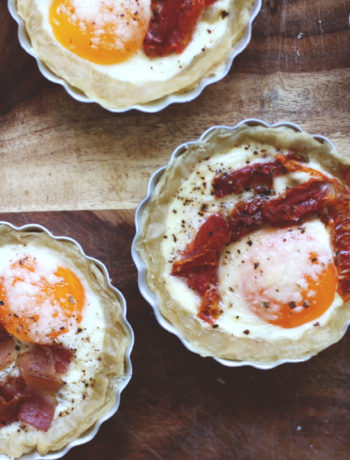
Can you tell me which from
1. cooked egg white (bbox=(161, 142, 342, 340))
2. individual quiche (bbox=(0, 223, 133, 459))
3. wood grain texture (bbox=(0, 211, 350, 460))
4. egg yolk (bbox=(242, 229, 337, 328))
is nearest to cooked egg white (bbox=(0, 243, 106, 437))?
individual quiche (bbox=(0, 223, 133, 459))

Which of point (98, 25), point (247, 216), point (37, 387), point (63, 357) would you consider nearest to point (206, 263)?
point (247, 216)

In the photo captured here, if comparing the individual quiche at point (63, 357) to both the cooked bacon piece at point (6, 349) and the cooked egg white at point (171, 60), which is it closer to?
the cooked bacon piece at point (6, 349)

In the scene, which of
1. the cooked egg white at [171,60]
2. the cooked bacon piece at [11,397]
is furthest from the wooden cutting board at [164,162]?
the cooked bacon piece at [11,397]

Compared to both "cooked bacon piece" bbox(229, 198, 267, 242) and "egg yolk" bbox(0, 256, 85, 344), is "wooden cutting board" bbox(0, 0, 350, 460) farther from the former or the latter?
"cooked bacon piece" bbox(229, 198, 267, 242)

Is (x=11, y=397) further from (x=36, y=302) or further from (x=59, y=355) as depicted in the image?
(x=36, y=302)

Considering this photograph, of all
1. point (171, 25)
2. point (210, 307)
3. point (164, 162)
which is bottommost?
point (210, 307)
